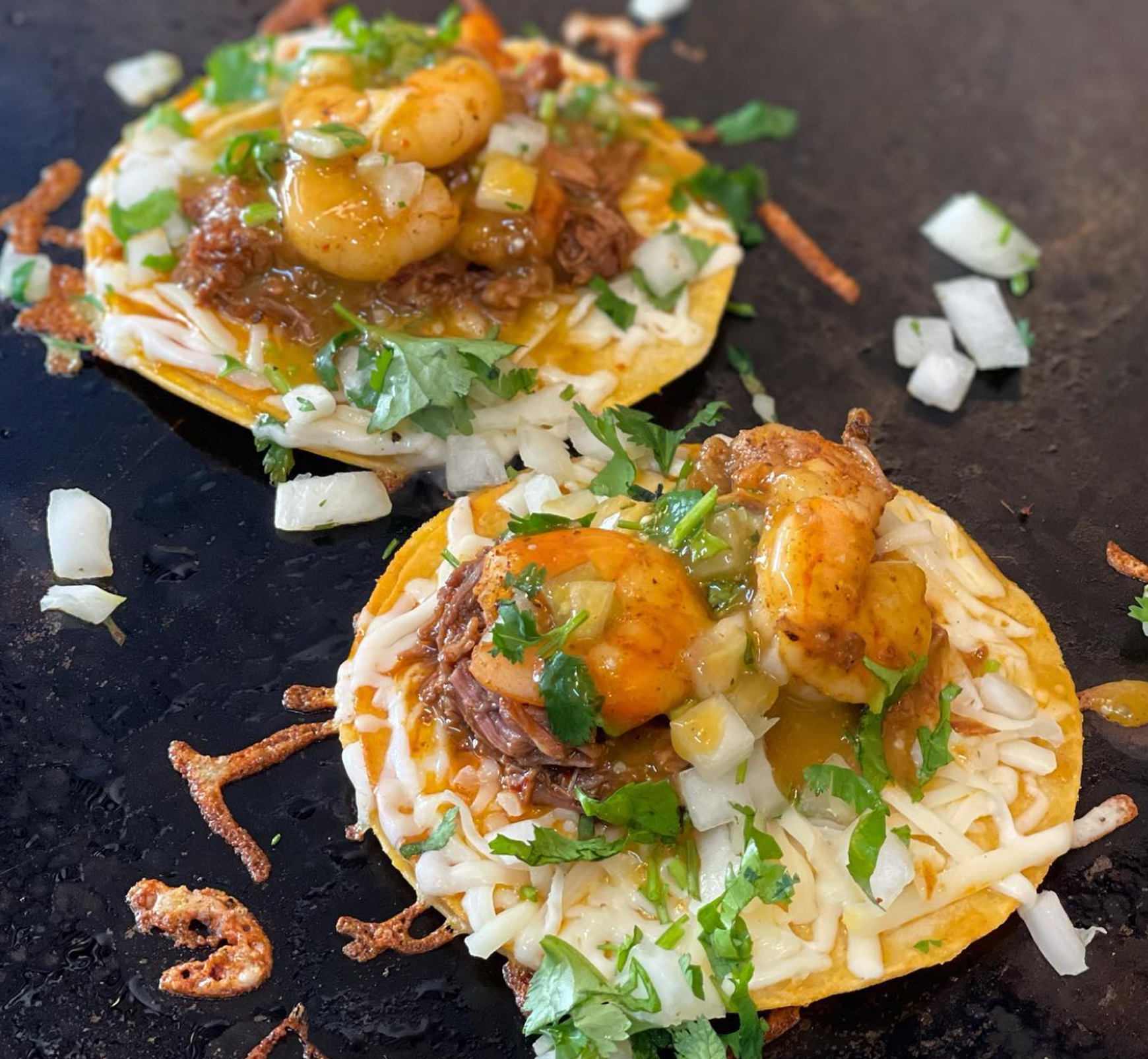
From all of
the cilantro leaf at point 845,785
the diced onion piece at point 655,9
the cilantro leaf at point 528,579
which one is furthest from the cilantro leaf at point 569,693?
the diced onion piece at point 655,9

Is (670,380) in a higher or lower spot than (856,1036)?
higher

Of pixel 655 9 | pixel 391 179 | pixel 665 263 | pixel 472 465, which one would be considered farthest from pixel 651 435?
pixel 655 9

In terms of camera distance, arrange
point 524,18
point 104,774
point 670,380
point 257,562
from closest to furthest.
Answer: point 104,774, point 257,562, point 670,380, point 524,18

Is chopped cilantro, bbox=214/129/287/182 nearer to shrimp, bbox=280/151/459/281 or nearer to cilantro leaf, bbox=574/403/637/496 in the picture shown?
shrimp, bbox=280/151/459/281

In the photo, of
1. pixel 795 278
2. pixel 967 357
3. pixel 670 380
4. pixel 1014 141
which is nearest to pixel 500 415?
pixel 670 380

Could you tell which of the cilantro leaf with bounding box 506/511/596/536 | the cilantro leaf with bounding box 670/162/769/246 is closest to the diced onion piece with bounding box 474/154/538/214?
the cilantro leaf with bounding box 670/162/769/246

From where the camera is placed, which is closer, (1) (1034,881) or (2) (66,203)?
(1) (1034,881)

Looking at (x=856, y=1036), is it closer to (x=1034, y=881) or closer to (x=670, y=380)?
(x=1034, y=881)
